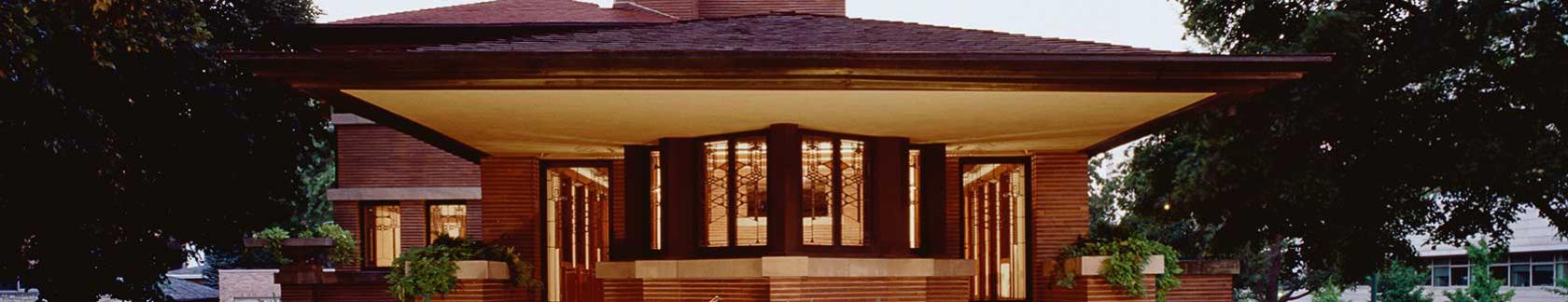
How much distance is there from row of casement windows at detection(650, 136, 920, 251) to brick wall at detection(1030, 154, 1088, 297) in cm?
313

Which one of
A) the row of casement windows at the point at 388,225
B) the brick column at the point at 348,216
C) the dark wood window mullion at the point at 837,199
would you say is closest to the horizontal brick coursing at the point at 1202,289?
the dark wood window mullion at the point at 837,199

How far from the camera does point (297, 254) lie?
2605 cm

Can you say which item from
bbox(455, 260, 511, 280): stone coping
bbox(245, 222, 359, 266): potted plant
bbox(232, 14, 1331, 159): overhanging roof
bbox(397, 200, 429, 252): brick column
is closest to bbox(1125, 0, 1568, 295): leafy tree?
bbox(232, 14, 1331, 159): overhanging roof

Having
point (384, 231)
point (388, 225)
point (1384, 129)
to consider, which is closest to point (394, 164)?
point (388, 225)

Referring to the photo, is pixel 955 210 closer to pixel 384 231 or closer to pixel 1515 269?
pixel 384 231

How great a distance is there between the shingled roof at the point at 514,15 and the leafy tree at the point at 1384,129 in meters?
9.02

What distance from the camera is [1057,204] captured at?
19.1 meters

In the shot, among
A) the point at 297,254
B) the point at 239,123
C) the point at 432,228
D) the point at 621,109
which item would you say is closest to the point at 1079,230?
the point at 621,109

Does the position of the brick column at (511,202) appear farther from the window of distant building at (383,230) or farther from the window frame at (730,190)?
the window of distant building at (383,230)

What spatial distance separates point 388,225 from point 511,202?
43.6 ft

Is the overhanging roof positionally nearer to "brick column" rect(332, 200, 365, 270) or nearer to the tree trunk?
"brick column" rect(332, 200, 365, 270)

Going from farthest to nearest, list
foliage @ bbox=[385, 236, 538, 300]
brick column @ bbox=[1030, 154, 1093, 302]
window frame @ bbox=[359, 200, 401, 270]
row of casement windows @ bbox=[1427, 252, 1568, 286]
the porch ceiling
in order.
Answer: row of casement windows @ bbox=[1427, 252, 1568, 286] → window frame @ bbox=[359, 200, 401, 270] → brick column @ bbox=[1030, 154, 1093, 302] → foliage @ bbox=[385, 236, 538, 300] → the porch ceiling

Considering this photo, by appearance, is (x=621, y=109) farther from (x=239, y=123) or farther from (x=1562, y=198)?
(x=1562, y=198)

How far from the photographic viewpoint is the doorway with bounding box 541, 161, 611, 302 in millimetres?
20469
